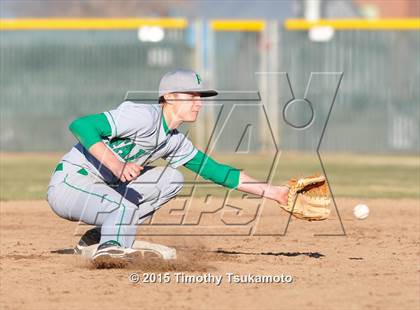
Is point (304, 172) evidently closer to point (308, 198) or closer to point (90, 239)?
point (308, 198)

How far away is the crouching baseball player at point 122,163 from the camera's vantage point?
261 inches

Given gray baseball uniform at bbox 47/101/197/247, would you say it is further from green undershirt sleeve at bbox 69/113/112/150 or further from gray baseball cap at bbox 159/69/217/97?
gray baseball cap at bbox 159/69/217/97

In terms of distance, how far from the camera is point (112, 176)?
23.2 feet

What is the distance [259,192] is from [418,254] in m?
1.46

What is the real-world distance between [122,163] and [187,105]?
2.26 feet

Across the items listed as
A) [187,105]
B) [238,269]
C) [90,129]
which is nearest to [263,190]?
[238,269]

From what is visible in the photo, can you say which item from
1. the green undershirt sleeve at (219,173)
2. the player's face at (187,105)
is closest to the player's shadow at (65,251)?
the green undershirt sleeve at (219,173)

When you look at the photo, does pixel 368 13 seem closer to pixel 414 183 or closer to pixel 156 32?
pixel 156 32

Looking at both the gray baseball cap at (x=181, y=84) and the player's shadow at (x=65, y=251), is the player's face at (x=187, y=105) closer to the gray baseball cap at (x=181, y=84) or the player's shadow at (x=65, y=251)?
the gray baseball cap at (x=181, y=84)

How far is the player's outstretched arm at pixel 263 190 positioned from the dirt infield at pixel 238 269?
19.3 inches

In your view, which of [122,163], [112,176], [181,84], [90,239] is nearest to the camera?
[122,163]

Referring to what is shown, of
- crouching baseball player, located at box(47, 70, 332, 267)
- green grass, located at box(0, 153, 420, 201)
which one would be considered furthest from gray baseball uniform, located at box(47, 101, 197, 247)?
green grass, located at box(0, 153, 420, 201)

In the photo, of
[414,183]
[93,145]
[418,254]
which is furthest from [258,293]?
[414,183]

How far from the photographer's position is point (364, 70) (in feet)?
77.9
